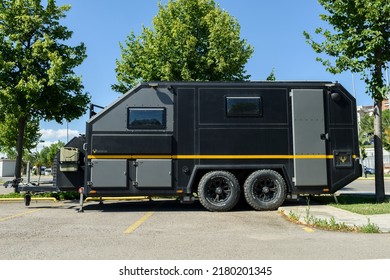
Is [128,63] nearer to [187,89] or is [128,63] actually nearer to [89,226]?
[187,89]

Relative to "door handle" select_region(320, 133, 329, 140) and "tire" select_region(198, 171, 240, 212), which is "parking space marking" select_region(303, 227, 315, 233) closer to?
"tire" select_region(198, 171, 240, 212)

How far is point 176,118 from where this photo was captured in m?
9.74

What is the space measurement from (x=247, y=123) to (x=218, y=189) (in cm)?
203

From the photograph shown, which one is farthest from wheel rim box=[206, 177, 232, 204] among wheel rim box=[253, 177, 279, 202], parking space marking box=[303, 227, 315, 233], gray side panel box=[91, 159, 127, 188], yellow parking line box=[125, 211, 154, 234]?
parking space marking box=[303, 227, 315, 233]

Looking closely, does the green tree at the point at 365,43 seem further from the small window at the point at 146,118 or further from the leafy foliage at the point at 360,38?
the small window at the point at 146,118

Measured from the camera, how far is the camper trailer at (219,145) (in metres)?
9.50

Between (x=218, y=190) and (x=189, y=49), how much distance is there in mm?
9105

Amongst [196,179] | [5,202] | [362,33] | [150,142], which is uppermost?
[362,33]

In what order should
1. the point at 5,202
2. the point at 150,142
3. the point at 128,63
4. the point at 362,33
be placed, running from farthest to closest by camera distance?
the point at 128,63, the point at 5,202, the point at 362,33, the point at 150,142

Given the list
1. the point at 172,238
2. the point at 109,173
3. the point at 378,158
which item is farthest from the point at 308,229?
the point at 378,158

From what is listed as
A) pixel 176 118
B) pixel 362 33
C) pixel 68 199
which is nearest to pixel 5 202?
pixel 68 199

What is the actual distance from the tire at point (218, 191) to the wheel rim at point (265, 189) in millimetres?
577

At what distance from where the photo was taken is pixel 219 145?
969cm

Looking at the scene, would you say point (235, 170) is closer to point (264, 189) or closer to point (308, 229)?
point (264, 189)
